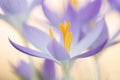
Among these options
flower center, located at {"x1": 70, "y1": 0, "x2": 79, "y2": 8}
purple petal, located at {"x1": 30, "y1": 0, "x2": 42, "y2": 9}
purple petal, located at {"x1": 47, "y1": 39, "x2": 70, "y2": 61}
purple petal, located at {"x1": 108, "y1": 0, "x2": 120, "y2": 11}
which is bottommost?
purple petal, located at {"x1": 47, "y1": 39, "x2": 70, "y2": 61}

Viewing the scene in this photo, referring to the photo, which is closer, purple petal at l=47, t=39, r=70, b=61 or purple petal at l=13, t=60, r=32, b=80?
purple petal at l=47, t=39, r=70, b=61

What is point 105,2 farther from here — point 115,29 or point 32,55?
point 32,55

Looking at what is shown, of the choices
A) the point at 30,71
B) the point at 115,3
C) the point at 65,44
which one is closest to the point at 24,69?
the point at 30,71

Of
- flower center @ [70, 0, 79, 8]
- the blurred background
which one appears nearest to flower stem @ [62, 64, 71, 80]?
the blurred background

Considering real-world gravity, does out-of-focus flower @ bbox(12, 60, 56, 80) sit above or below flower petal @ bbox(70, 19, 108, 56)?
below

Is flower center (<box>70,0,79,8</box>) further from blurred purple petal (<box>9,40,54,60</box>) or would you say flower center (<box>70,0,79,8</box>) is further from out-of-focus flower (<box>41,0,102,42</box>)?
blurred purple petal (<box>9,40,54,60</box>)

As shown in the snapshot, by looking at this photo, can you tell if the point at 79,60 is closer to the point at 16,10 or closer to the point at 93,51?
the point at 93,51
